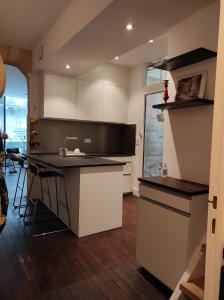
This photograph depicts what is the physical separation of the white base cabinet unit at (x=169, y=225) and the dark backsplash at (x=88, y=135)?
2.86 meters

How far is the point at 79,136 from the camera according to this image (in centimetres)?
491

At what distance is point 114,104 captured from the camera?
489 cm

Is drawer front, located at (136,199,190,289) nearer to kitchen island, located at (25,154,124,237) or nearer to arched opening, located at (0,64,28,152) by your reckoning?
kitchen island, located at (25,154,124,237)

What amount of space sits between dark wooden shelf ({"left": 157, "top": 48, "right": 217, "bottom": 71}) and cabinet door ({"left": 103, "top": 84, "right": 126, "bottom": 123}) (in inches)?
100

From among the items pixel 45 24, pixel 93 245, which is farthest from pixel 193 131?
pixel 45 24

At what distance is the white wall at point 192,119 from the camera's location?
6.65 ft

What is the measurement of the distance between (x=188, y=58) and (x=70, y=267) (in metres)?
2.22

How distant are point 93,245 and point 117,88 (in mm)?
3252

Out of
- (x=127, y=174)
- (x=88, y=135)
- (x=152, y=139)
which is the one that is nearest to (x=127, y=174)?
(x=127, y=174)

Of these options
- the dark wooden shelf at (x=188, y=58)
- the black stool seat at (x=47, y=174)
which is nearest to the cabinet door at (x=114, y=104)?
the black stool seat at (x=47, y=174)

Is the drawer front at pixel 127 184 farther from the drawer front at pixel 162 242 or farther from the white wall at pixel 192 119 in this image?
the drawer front at pixel 162 242

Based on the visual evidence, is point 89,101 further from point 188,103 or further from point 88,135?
point 188,103

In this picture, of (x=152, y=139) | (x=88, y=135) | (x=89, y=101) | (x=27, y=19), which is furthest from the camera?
Result: (x=88, y=135)

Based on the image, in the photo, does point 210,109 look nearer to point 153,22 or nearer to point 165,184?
point 165,184
